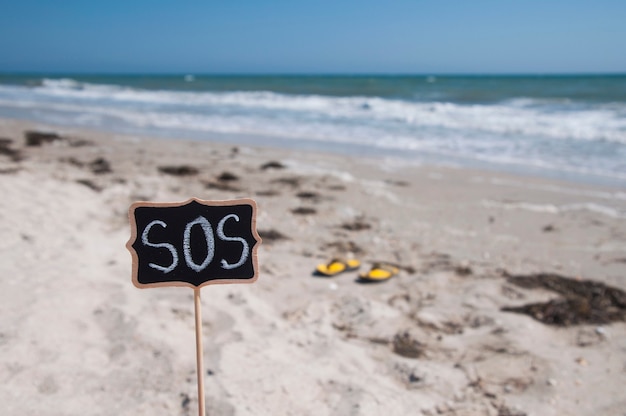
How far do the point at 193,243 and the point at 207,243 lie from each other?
5 centimetres

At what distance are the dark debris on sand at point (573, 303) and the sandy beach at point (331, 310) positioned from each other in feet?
0.05

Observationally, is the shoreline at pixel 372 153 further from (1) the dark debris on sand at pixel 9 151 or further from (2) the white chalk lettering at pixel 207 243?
(2) the white chalk lettering at pixel 207 243

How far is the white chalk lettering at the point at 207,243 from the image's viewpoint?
2.08m

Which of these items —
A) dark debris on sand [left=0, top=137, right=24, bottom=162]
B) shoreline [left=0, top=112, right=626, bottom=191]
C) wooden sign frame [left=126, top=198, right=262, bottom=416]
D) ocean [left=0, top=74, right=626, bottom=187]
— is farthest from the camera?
ocean [left=0, top=74, right=626, bottom=187]

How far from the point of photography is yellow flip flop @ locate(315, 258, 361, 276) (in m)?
4.45

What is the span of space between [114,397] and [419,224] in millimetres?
4020

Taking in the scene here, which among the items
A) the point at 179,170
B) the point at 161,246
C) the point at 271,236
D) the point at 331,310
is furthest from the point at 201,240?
the point at 179,170

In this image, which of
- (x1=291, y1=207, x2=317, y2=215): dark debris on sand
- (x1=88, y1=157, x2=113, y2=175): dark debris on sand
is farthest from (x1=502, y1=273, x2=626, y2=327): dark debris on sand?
(x1=88, y1=157, x2=113, y2=175): dark debris on sand

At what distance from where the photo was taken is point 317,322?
3.61 meters

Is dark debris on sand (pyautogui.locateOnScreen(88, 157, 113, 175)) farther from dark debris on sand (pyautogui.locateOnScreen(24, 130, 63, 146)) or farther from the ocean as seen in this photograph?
the ocean

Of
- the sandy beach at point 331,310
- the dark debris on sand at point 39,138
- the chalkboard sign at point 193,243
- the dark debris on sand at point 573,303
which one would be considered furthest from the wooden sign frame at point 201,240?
the dark debris on sand at point 39,138

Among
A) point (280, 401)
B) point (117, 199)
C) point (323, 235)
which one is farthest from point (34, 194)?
point (280, 401)

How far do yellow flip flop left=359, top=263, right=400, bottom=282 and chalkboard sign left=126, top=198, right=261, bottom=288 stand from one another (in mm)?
2342

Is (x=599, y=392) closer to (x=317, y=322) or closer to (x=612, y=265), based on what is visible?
(x=317, y=322)
